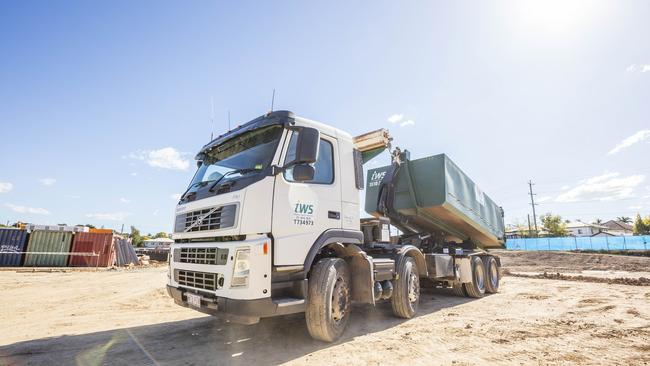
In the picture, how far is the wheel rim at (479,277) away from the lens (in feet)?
29.0

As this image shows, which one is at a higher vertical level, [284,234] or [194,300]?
[284,234]

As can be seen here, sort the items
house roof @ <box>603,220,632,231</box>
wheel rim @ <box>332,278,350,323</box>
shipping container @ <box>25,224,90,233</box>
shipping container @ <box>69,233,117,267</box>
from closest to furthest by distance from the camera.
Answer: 1. wheel rim @ <box>332,278,350,323</box>
2. shipping container @ <box>25,224,90,233</box>
3. shipping container @ <box>69,233,117,267</box>
4. house roof @ <box>603,220,632,231</box>

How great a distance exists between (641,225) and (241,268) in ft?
261

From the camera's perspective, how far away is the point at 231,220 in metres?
3.75

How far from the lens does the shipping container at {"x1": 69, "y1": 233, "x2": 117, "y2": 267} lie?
1862cm

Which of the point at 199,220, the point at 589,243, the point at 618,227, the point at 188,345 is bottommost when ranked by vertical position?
the point at 188,345

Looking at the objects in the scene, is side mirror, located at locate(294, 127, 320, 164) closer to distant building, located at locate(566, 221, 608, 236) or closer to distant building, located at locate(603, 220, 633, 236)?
distant building, located at locate(566, 221, 608, 236)

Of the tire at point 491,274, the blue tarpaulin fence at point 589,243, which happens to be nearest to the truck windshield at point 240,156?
the tire at point 491,274

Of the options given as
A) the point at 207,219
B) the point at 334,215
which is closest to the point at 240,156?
the point at 207,219

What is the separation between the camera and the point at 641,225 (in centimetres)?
5762

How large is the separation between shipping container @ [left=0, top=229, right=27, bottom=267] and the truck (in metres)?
19.4

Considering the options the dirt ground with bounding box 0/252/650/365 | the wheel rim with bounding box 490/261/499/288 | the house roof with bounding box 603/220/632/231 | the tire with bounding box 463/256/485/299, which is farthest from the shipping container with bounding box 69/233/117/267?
the house roof with bounding box 603/220/632/231

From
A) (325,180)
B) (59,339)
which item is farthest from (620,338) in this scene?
(59,339)

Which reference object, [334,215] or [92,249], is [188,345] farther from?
[92,249]
